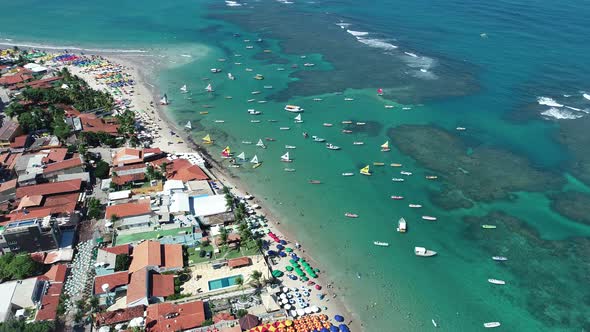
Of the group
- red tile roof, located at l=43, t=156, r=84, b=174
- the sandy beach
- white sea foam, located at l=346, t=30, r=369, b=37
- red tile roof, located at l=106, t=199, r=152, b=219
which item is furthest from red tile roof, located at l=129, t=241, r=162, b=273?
white sea foam, located at l=346, t=30, r=369, b=37

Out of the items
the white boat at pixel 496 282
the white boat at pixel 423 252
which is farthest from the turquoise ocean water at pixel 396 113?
the white boat at pixel 423 252

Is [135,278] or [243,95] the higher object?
[243,95]

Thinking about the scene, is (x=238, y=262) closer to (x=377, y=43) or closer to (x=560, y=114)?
(x=560, y=114)

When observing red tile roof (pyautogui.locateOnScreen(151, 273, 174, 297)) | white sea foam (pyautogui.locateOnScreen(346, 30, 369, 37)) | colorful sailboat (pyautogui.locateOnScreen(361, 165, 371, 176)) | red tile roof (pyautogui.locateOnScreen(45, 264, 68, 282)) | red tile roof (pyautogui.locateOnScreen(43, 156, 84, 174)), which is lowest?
red tile roof (pyautogui.locateOnScreen(151, 273, 174, 297))

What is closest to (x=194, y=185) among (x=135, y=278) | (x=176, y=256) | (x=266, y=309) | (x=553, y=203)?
(x=176, y=256)

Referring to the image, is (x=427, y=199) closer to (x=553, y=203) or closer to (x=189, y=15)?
(x=553, y=203)

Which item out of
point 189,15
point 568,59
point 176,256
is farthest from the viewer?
point 189,15

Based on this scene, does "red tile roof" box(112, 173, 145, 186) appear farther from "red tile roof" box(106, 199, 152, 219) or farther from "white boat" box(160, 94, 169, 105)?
"white boat" box(160, 94, 169, 105)
